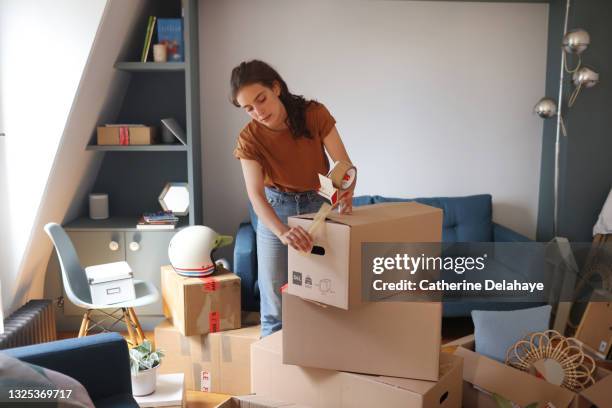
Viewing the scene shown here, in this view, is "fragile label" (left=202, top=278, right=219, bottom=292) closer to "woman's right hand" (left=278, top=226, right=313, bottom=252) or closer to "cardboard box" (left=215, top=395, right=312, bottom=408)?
"cardboard box" (left=215, top=395, right=312, bottom=408)

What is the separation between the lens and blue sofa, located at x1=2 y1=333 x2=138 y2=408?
1766 mm

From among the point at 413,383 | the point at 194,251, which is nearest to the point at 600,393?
the point at 413,383

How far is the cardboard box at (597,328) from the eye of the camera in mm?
2979

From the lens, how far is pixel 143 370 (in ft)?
7.57

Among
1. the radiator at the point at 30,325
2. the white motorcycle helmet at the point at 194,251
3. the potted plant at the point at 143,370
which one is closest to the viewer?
the potted plant at the point at 143,370

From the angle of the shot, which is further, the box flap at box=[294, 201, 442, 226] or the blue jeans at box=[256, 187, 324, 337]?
the blue jeans at box=[256, 187, 324, 337]

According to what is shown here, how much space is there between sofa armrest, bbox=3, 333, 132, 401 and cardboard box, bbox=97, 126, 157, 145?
1.55 meters

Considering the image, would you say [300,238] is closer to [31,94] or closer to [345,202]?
[345,202]

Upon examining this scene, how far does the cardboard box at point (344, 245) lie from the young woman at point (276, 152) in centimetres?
25

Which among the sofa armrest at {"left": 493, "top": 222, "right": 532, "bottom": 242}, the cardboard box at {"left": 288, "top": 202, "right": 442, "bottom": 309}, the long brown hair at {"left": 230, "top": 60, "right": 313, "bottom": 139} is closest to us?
the cardboard box at {"left": 288, "top": 202, "right": 442, "bottom": 309}

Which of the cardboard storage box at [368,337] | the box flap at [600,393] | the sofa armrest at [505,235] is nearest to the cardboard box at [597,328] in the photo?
the sofa armrest at [505,235]

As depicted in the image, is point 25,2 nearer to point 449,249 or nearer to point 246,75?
point 246,75

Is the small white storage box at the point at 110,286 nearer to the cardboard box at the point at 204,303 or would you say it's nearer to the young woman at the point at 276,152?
the cardboard box at the point at 204,303

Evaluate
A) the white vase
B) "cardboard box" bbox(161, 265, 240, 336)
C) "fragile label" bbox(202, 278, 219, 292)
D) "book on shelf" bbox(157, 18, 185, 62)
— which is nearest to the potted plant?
the white vase
